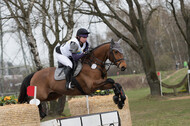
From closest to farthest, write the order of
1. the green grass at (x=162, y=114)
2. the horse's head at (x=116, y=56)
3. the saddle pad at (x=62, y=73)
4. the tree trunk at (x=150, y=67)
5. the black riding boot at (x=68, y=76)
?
the horse's head at (x=116, y=56) < the black riding boot at (x=68, y=76) < the saddle pad at (x=62, y=73) < the green grass at (x=162, y=114) < the tree trunk at (x=150, y=67)

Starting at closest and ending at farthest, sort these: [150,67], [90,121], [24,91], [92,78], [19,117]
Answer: [90,121], [19,117], [92,78], [24,91], [150,67]

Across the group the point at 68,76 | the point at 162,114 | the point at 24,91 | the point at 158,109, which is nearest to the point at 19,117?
the point at 68,76

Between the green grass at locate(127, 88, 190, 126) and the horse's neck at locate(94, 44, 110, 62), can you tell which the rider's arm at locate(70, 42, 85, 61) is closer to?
the horse's neck at locate(94, 44, 110, 62)

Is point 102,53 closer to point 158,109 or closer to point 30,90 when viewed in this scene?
point 30,90

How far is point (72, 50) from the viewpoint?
5.94 meters

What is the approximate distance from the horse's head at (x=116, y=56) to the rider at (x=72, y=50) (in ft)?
2.20

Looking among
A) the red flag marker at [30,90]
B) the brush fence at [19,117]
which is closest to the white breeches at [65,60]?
the red flag marker at [30,90]

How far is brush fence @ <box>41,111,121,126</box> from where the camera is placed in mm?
4489

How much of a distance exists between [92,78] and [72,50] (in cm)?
78

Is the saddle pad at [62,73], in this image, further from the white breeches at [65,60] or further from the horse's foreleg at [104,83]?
the horse's foreleg at [104,83]

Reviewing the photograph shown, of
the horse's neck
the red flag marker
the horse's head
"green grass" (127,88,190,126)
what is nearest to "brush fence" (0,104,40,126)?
the red flag marker

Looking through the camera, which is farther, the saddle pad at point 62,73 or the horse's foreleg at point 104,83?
the saddle pad at point 62,73

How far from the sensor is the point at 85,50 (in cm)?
634

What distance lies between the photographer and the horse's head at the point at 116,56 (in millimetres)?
5602
